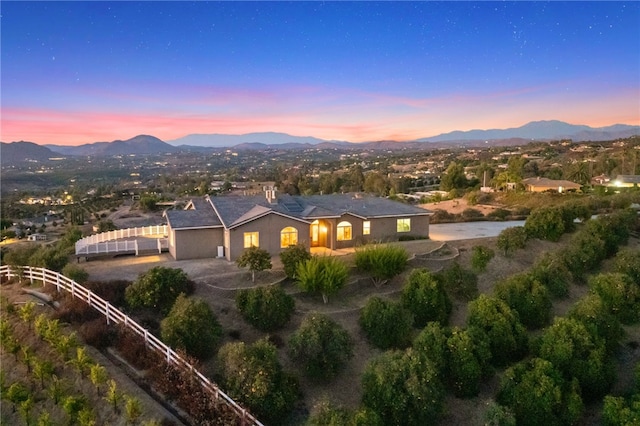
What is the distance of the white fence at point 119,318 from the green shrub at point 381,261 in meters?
10.4

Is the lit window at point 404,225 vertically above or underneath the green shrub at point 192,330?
above

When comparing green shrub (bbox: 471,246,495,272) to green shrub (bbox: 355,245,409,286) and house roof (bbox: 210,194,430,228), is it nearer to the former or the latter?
green shrub (bbox: 355,245,409,286)

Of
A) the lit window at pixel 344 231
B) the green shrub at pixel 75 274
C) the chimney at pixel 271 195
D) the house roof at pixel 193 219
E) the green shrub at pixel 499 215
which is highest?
the chimney at pixel 271 195

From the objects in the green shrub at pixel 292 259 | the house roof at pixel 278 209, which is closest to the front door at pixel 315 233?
the house roof at pixel 278 209

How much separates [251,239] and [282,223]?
1821mm

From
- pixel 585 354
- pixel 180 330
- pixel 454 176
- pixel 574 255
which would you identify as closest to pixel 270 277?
pixel 180 330

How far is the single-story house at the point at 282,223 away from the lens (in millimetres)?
24594

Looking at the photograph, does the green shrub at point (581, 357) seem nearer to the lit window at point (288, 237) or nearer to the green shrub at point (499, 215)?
the lit window at point (288, 237)

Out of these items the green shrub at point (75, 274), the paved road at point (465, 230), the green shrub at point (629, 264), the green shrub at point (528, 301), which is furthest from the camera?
the paved road at point (465, 230)

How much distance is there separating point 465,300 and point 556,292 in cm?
435

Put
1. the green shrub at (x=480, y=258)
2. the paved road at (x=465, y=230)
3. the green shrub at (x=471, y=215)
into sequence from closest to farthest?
the green shrub at (x=480, y=258)
the paved road at (x=465, y=230)
the green shrub at (x=471, y=215)

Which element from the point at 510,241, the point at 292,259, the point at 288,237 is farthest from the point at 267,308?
the point at 510,241

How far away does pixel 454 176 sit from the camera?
209 feet

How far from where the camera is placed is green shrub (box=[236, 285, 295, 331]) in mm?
17672
